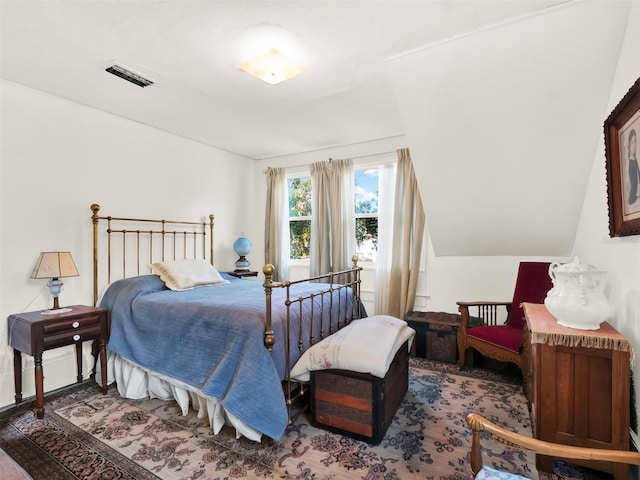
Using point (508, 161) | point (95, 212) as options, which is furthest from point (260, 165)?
point (508, 161)

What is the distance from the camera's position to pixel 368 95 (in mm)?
2873

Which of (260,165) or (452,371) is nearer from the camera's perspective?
(452,371)

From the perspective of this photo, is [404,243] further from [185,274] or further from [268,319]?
[185,274]

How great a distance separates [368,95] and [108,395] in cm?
Answer: 338

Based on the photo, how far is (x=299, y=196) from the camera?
491 centimetres

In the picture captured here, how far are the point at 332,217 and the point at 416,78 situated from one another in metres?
2.16

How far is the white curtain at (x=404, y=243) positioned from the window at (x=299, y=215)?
1.40 m

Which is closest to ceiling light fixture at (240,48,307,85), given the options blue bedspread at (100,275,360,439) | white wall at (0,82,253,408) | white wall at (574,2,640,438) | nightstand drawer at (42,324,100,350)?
blue bedspread at (100,275,360,439)

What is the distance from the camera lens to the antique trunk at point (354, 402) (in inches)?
77.1

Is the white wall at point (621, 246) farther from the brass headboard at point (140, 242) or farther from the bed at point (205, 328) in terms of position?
the brass headboard at point (140, 242)

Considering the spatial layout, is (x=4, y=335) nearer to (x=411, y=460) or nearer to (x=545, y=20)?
(x=411, y=460)

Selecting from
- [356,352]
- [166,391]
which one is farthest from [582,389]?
[166,391]

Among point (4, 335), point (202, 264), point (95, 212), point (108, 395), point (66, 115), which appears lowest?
point (108, 395)

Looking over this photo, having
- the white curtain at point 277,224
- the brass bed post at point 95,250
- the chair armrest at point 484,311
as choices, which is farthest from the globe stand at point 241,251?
the chair armrest at point 484,311
